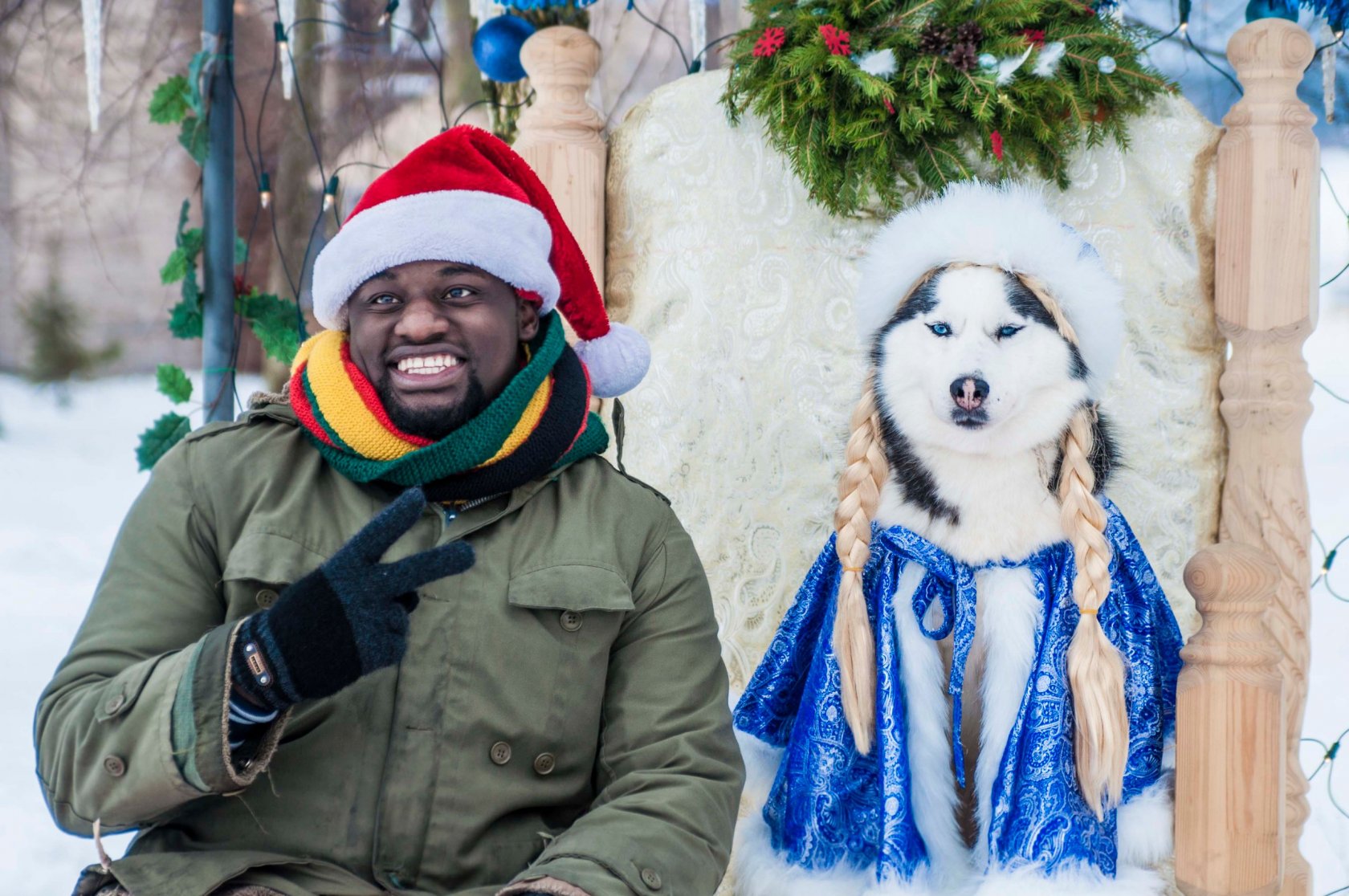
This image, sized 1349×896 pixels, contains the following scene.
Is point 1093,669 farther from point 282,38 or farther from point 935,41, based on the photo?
point 282,38

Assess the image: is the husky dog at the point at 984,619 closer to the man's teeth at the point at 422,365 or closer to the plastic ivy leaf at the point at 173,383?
the man's teeth at the point at 422,365

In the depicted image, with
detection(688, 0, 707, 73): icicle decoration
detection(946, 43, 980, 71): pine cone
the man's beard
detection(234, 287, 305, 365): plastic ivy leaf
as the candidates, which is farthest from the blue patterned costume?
detection(234, 287, 305, 365): plastic ivy leaf

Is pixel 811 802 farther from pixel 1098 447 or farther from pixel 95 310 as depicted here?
pixel 95 310

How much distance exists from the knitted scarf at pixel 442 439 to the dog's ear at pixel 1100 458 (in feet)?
2.22

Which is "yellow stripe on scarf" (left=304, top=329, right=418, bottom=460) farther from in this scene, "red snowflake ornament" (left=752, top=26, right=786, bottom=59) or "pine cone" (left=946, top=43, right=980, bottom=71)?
"pine cone" (left=946, top=43, right=980, bottom=71)

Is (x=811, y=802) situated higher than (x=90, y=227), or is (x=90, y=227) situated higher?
(x=90, y=227)

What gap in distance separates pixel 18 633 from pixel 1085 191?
2.52 m

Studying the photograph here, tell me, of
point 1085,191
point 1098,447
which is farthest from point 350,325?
point 1085,191

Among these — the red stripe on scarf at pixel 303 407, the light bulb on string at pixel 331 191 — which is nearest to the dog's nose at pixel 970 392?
the red stripe on scarf at pixel 303 407

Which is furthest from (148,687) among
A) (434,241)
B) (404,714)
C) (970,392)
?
(970,392)

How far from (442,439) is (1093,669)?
2.98 ft

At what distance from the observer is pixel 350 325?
1.63 m

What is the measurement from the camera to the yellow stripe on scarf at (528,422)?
5.13ft

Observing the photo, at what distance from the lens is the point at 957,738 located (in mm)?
Result: 1696
